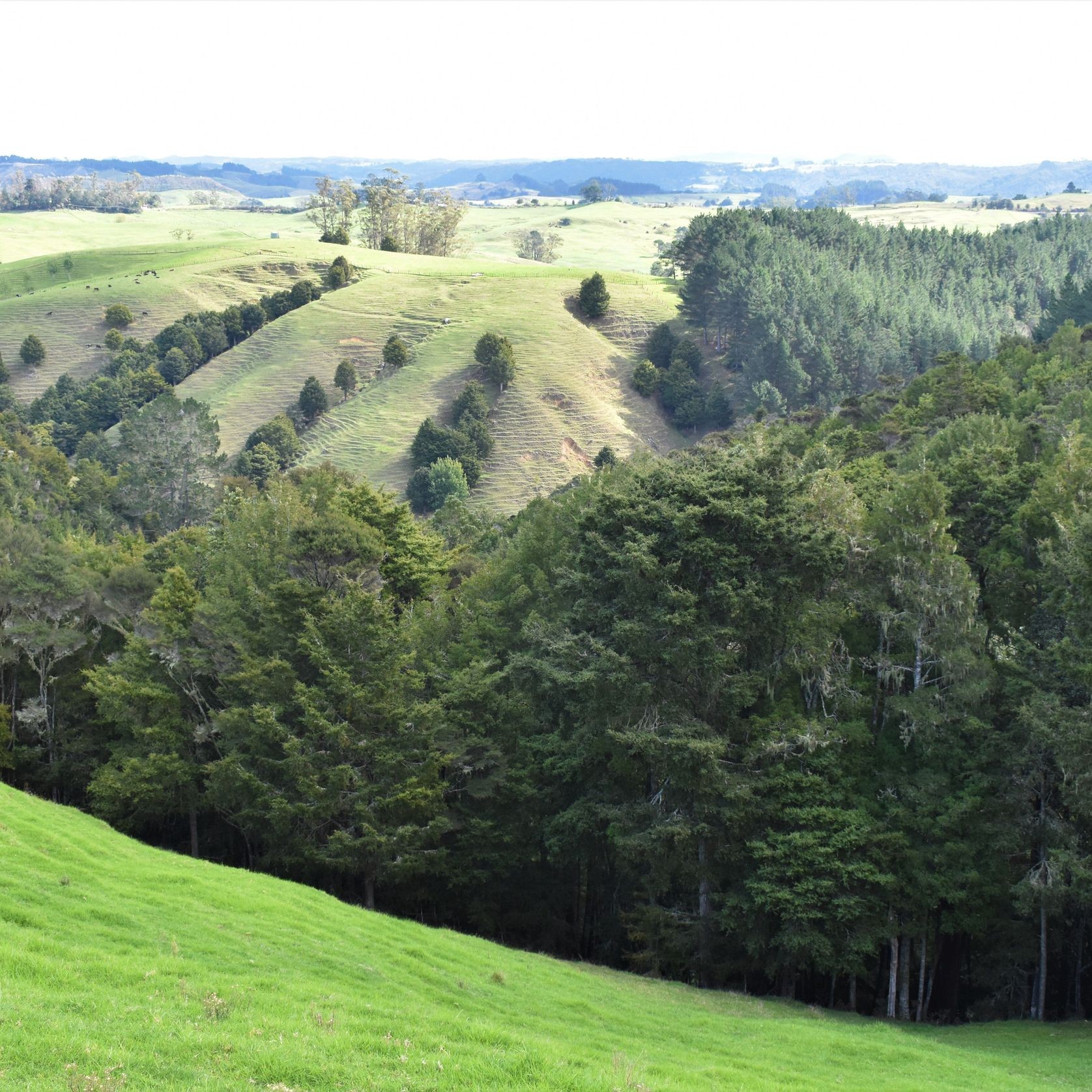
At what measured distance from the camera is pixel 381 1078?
12.7 m

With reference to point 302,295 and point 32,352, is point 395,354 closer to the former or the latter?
point 302,295

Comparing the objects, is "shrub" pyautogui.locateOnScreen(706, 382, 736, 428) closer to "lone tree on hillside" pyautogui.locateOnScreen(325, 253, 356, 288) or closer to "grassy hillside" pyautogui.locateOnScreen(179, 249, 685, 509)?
"grassy hillside" pyautogui.locateOnScreen(179, 249, 685, 509)

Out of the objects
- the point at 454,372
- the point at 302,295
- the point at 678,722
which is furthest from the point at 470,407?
the point at 678,722

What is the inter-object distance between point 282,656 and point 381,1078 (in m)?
28.4

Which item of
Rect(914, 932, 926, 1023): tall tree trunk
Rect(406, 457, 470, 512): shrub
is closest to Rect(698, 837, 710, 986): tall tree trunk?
Rect(914, 932, 926, 1023): tall tree trunk

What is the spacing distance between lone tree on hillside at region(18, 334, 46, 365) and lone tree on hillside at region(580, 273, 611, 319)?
69772 millimetres

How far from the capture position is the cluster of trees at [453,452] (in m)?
104

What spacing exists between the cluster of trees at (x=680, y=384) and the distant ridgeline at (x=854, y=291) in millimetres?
5258

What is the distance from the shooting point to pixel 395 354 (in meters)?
129

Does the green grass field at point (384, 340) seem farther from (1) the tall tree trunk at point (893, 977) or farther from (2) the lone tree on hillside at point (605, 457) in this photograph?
(1) the tall tree trunk at point (893, 977)

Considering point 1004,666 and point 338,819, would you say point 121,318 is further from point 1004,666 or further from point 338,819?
point 1004,666

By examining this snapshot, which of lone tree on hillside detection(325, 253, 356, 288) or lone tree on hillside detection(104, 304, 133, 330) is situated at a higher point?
lone tree on hillside detection(325, 253, 356, 288)

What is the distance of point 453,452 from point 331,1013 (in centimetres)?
9655

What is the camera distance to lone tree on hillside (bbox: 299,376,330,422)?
12188cm
